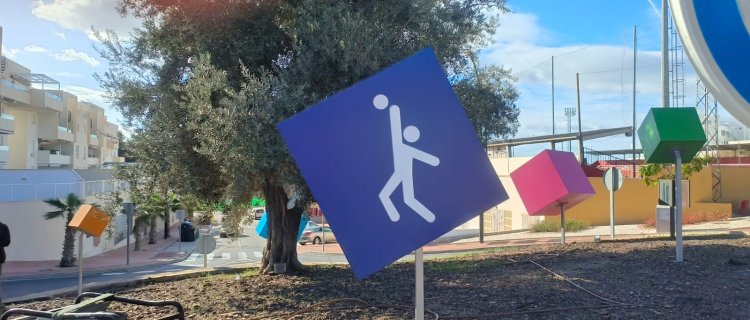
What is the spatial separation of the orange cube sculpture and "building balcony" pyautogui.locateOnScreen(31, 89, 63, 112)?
152ft

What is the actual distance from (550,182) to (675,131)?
445 centimetres

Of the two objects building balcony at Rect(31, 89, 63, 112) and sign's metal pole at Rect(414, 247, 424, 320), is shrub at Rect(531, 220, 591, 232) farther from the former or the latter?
building balcony at Rect(31, 89, 63, 112)

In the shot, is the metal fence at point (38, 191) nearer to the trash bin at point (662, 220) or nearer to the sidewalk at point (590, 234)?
the sidewalk at point (590, 234)

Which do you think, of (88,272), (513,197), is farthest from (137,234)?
(513,197)

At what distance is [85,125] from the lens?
61750 millimetres

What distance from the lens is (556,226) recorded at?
84.5ft

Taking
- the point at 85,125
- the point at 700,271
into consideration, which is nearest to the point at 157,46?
the point at 700,271

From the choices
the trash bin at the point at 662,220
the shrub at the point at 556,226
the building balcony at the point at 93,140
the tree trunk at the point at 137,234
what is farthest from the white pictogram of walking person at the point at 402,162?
the building balcony at the point at 93,140

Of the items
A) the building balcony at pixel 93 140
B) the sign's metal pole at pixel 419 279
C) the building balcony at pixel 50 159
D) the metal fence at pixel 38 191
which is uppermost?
the building balcony at pixel 93 140

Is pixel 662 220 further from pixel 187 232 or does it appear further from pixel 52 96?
pixel 52 96

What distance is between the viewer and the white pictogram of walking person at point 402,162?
286 cm

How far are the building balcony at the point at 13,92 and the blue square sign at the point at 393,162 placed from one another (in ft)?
148

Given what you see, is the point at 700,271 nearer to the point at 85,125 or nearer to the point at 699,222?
the point at 699,222

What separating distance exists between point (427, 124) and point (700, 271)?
5.59 metres
